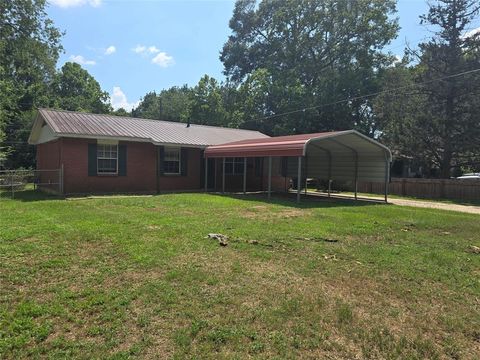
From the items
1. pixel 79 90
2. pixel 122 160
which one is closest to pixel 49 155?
pixel 122 160

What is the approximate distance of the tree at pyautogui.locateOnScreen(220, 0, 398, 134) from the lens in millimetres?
34156

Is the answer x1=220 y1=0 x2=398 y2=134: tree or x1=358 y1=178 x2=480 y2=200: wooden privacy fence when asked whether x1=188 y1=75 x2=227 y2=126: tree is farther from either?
x1=358 y1=178 x2=480 y2=200: wooden privacy fence

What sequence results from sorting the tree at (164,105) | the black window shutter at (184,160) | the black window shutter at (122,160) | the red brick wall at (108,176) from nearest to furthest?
the red brick wall at (108,176) < the black window shutter at (122,160) < the black window shutter at (184,160) < the tree at (164,105)

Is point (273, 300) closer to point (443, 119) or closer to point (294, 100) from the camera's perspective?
point (443, 119)

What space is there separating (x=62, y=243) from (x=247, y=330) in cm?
408

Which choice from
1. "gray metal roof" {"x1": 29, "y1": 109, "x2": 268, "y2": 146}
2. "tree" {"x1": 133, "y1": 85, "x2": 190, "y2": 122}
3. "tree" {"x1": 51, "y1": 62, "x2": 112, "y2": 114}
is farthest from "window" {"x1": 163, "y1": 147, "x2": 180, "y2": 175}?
"tree" {"x1": 133, "y1": 85, "x2": 190, "y2": 122}

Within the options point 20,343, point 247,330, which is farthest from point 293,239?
point 20,343

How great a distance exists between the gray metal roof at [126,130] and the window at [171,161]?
0.59m

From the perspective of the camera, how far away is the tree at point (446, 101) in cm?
2164

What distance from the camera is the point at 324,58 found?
39500 mm

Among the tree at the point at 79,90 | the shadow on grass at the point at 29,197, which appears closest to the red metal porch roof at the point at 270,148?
the shadow on grass at the point at 29,197

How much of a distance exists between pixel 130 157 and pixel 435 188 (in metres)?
15.6

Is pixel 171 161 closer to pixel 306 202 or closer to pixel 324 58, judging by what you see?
pixel 306 202

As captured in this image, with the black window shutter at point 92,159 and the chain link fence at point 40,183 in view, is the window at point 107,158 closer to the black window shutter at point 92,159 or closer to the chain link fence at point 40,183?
the black window shutter at point 92,159
